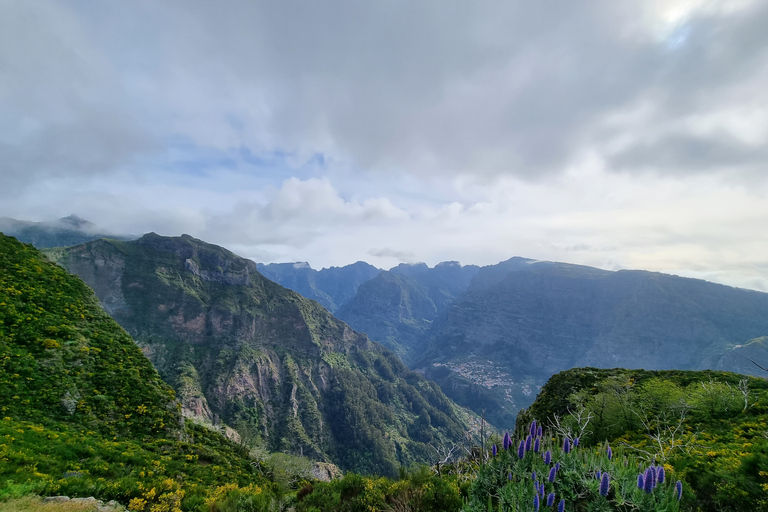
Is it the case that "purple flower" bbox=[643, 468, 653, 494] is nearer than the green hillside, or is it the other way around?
"purple flower" bbox=[643, 468, 653, 494]

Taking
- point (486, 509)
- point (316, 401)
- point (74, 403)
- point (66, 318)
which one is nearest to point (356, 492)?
point (486, 509)

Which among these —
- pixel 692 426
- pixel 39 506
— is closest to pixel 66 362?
pixel 39 506

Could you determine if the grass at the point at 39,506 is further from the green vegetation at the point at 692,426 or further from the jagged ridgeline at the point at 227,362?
the jagged ridgeline at the point at 227,362

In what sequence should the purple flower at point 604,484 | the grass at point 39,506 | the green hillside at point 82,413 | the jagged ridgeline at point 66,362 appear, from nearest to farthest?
the purple flower at point 604,484 → the grass at point 39,506 → the green hillside at point 82,413 → the jagged ridgeline at point 66,362

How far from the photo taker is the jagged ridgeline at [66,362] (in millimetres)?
18859

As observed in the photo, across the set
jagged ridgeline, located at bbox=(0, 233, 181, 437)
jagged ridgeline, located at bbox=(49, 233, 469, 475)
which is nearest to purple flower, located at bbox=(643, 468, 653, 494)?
jagged ridgeline, located at bbox=(0, 233, 181, 437)

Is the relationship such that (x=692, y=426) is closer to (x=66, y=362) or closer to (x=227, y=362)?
(x=66, y=362)

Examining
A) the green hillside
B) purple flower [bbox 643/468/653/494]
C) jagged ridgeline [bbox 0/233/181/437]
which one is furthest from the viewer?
jagged ridgeline [bbox 0/233/181/437]

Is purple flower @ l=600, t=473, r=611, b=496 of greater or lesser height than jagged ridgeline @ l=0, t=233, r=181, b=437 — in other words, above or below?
above

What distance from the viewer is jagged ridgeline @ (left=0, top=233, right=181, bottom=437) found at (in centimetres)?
1886

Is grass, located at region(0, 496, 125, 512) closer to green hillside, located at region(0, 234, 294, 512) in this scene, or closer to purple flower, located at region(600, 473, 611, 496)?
green hillside, located at region(0, 234, 294, 512)

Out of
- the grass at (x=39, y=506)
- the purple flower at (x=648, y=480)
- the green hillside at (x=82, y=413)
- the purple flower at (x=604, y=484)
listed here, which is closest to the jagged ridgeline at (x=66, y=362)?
the green hillside at (x=82, y=413)

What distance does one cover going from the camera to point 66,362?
72.6 ft

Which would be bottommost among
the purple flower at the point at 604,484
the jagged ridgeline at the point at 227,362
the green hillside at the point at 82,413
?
the jagged ridgeline at the point at 227,362
